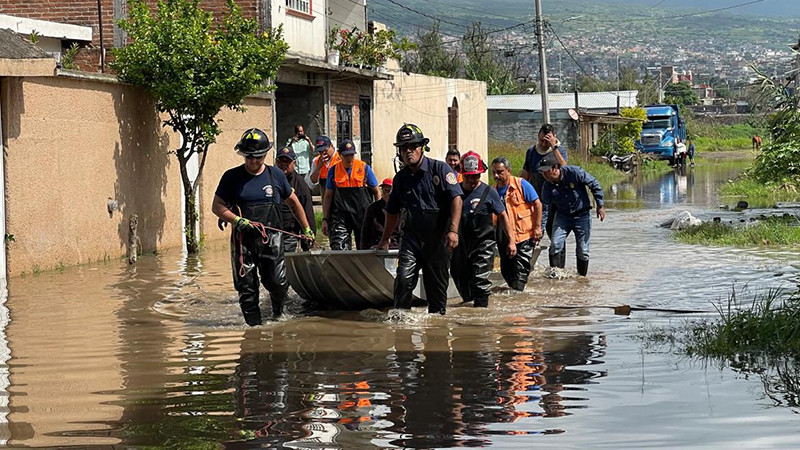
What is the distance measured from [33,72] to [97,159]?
9.58 feet

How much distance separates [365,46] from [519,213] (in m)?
15.6

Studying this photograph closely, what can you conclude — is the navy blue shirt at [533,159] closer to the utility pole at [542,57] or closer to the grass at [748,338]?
the grass at [748,338]

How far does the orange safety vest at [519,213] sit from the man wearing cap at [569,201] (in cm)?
110

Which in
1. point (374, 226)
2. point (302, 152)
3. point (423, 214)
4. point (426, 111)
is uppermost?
point (426, 111)

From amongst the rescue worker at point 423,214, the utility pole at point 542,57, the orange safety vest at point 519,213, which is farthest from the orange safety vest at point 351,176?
the utility pole at point 542,57

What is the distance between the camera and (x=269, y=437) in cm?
708

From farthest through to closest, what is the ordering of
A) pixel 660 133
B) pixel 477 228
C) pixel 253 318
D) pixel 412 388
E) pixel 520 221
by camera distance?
pixel 660 133 < pixel 520 221 < pixel 477 228 < pixel 253 318 < pixel 412 388

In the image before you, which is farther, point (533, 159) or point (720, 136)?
point (720, 136)

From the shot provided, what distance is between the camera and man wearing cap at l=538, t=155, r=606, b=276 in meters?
14.7

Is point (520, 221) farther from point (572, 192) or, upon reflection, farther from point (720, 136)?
point (720, 136)

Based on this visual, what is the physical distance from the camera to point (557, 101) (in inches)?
2537

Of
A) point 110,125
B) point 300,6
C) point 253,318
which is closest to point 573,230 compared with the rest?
point 253,318

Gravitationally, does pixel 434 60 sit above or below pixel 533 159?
above

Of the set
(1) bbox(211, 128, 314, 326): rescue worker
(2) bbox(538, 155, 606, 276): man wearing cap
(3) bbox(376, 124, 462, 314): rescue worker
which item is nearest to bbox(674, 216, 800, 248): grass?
(2) bbox(538, 155, 606, 276): man wearing cap
